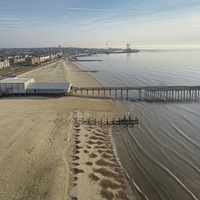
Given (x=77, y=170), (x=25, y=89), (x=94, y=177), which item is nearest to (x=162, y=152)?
(x=94, y=177)

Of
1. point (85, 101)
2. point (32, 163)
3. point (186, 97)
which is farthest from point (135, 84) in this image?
point (32, 163)

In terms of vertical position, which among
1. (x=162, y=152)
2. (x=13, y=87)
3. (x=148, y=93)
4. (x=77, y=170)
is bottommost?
(x=162, y=152)

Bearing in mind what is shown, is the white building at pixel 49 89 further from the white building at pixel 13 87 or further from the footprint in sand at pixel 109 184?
the footprint in sand at pixel 109 184

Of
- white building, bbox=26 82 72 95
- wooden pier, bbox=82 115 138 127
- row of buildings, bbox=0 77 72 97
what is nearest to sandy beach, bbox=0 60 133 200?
wooden pier, bbox=82 115 138 127

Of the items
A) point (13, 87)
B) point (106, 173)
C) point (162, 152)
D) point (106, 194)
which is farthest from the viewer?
point (13, 87)

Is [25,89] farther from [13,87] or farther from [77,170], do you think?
[77,170]

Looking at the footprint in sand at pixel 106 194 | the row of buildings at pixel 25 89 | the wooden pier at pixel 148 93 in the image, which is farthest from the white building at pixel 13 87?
the footprint in sand at pixel 106 194

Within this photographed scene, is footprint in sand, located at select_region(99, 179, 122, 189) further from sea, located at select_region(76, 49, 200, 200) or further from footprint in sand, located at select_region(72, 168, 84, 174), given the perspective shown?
footprint in sand, located at select_region(72, 168, 84, 174)

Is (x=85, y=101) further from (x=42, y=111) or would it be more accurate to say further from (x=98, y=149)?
(x=98, y=149)
